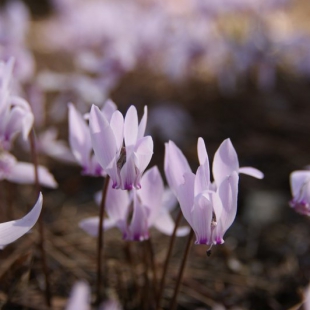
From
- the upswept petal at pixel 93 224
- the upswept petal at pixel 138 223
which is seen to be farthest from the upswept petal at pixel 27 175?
the upswept petal at pixel 138 223

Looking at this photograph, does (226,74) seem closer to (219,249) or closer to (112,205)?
(219,249)

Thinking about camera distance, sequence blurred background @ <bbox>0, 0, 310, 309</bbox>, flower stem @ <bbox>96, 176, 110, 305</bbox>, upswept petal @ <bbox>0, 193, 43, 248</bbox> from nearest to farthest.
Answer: upswept petal @ <bbox>0, 193, 43, 248</bbox>
flower stem @ <bbox>96, 176, 110, 305</bbox>
blurred background @ <bbox>0, 0, 310, 309</bbox>

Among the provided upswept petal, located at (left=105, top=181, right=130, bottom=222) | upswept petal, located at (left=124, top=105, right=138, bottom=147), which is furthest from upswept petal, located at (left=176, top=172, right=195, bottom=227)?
upswept petal, located at (left=105, top=181, right=130, bottom=222)

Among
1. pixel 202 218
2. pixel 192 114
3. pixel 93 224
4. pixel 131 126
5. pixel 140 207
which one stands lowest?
pixel 192 114

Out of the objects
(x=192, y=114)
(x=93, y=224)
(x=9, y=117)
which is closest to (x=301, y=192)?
(x=93, y=224)

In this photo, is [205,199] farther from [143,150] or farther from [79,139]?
[79,139]

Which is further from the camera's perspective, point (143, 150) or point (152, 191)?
A: point (152, 191)

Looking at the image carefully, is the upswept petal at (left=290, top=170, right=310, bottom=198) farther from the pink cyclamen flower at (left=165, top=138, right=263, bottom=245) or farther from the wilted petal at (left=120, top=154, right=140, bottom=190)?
the wilted petal at (left=120, top=154, right=140, bottom=190)
